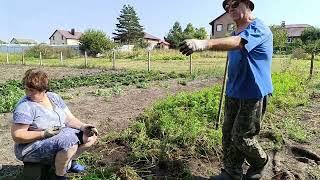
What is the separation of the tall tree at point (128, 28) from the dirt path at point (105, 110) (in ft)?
230

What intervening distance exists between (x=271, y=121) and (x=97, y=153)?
2.97 meters

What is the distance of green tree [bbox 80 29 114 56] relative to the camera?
47.5 metres

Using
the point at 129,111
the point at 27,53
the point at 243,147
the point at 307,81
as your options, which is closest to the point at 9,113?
the point at 129,111

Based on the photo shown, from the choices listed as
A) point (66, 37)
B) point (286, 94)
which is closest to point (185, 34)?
point (66, 37)

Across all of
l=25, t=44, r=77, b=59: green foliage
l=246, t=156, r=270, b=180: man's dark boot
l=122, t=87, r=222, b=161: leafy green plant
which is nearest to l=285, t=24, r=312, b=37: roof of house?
l=25, t=44, r=77, b=59: green foliage

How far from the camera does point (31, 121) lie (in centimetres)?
341

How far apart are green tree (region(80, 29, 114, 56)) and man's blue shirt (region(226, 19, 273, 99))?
44.5 m

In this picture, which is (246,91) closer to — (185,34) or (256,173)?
(256,173)

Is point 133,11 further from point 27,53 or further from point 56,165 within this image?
point 56,165

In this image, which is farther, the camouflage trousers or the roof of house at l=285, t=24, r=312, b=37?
the roof of house at l=285, t=24, r=312, b=37

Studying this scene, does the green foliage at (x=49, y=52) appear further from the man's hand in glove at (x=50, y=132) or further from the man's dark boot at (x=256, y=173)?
the man's dark boot at (x=256, y=173)

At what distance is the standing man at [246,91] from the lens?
129 inches

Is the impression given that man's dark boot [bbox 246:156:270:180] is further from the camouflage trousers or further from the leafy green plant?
the leafy green plant

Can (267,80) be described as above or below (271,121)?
above
